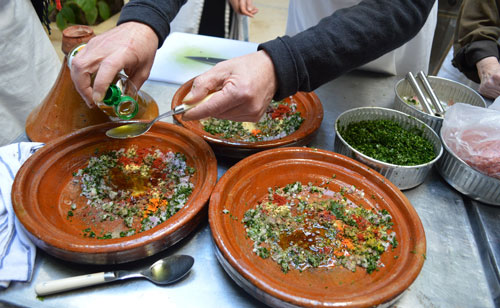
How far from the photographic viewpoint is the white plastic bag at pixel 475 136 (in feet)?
3.16

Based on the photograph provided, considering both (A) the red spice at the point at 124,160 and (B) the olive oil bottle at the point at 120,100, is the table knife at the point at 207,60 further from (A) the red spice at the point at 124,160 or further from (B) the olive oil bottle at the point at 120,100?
(A) the red spice at the point at 124,160

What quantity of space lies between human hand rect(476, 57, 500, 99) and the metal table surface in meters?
0.76

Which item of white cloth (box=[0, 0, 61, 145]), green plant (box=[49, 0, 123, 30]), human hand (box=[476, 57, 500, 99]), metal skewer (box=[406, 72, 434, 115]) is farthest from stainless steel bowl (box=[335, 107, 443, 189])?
green plant (box=[49, 0, 123, 30])

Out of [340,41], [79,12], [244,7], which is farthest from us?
[79,12]

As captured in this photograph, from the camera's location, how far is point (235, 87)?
0.85 metres

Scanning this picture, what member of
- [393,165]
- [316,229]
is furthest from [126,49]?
[393,165]

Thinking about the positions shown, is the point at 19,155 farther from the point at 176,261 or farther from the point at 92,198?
the point at 176,261

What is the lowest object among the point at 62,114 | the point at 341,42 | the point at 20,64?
the point at 20,64

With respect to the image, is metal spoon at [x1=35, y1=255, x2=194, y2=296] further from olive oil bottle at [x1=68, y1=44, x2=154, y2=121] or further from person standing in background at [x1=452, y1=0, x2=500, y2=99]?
person standing in background at [x1=452, y1=0, x2=500, y2=99]

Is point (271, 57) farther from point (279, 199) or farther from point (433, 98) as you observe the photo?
point (433, 98)

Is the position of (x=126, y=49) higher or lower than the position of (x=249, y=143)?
higher

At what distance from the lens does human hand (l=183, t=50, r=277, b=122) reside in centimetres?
86

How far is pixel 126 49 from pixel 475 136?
1107mm

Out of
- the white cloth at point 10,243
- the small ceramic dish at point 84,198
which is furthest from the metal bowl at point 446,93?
the white cloth at point 10,243
